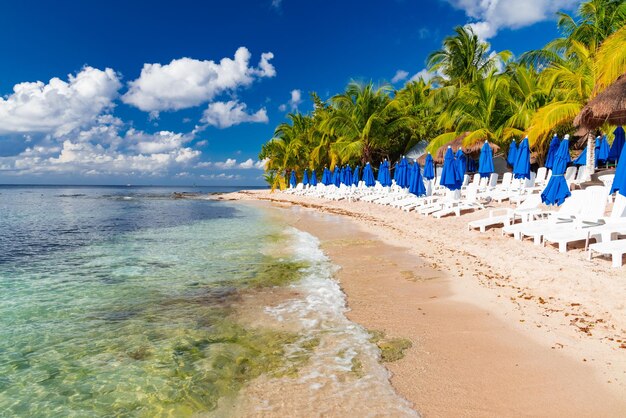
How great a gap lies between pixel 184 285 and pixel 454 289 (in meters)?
4.29

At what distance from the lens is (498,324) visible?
4.26 metres

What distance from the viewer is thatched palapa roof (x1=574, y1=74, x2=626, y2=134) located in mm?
8652

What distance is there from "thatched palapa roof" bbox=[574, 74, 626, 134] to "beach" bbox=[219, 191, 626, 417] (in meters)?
3.67

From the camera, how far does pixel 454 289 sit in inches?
222

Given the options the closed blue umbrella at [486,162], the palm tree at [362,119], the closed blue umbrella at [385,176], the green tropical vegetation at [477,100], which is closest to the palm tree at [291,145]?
the green tropical vegetation at [477,100]

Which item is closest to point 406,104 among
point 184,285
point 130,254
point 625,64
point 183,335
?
point 625,64

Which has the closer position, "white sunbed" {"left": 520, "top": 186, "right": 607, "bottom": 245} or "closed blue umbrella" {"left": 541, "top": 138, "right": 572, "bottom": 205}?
"white sunbed" {"left": 520, "top": 186, "right": 607, "bottom": 245}

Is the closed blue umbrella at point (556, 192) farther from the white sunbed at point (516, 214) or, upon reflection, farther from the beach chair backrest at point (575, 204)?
the beach chair backrest at point (575, 204)

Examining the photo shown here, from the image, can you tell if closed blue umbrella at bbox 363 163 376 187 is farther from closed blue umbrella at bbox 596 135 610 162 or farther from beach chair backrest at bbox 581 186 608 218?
beach chair backrest at bbox 581 186 608 218

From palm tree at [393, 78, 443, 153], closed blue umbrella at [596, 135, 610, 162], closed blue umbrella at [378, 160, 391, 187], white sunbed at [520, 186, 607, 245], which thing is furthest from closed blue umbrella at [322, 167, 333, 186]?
white sunbed at [520, 186, 607, 245]

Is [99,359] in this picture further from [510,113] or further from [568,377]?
[510,113]

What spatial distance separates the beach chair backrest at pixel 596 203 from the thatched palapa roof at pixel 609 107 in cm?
234

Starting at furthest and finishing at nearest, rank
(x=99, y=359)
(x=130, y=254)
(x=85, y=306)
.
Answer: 1. (x=130, y=254)
2. (x=85, y=306)
3. (x=99, y=359)

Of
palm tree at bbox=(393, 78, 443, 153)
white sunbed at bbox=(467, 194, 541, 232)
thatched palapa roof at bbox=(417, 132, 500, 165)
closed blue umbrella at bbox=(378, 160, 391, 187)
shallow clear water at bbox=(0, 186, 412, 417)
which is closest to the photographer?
shallow clear water at bbox=(0, 186, 412, 417)
